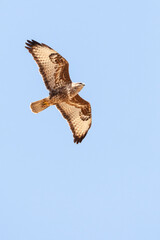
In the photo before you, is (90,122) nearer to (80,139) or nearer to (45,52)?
(80,139)

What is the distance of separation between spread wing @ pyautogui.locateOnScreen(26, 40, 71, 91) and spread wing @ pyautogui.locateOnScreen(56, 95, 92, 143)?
2.90ft

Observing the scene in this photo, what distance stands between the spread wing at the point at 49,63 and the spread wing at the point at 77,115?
2.90 ft

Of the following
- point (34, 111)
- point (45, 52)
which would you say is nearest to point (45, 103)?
point (34, 111)

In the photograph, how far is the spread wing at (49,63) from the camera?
54.7 feet

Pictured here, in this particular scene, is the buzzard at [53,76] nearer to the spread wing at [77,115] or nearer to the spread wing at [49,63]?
the spread wing at [49,63]

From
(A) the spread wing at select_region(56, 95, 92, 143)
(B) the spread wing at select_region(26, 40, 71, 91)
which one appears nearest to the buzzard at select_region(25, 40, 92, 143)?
(B) the spread wing at select_region(26, 40, 71, 91)

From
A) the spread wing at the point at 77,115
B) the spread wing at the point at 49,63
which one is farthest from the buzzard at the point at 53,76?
the spread wing at the point at 77,115

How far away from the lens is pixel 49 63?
16797 mm

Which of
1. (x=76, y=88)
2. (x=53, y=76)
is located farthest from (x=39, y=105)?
(x=76, y=88)

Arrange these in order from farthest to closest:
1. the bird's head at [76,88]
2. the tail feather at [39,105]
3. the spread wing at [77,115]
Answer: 1. the spread wing at [77,115]
2. the tail feather at [39,105]
3. the bird's head at [76,88]

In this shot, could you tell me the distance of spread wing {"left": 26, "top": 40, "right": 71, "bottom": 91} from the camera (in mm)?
16688

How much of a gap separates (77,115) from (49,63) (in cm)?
182

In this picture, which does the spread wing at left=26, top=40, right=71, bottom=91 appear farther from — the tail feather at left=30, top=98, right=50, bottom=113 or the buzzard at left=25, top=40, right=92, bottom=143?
the tail feather at left=30, top=98, right=50, bottom=113

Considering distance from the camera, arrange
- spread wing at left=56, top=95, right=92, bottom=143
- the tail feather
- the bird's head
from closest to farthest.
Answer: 1. the bird's head
2. the tail feather
3. spread wing at left=56, top=95, right=92, bottom=143
